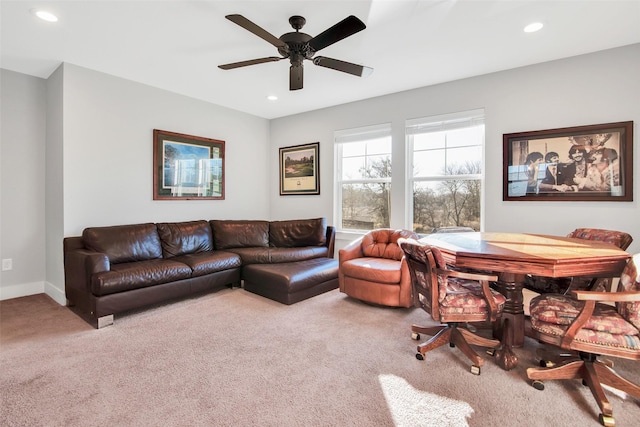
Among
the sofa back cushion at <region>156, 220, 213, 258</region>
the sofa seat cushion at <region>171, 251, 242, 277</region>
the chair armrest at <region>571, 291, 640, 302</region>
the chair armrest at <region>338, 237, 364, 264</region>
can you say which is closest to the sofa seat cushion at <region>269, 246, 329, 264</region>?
the sofa seat cushion at <region>171, 251, 242, 277</region>

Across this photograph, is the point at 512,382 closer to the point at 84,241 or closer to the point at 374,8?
the point at 374,8

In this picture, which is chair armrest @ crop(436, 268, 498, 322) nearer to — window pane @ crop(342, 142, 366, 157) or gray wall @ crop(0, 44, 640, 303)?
gray wall @ crop(0, 44, 640, 303)

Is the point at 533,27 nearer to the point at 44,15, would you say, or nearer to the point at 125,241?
the point at 44,15

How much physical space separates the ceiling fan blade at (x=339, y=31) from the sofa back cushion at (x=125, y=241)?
2.90 m

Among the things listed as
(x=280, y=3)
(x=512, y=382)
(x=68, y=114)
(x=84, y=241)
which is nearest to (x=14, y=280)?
(x=84, y=241)

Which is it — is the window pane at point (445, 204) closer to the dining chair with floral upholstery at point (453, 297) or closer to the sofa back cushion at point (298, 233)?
the sofa back cushion at point (298, 233)

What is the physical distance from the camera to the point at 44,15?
8.13 feet

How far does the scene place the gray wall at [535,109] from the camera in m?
2.96

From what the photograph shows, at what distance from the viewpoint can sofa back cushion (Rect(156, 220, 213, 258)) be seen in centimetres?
391

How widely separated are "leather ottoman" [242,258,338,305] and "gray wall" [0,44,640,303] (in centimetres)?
130

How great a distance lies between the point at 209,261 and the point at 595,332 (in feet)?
11.3

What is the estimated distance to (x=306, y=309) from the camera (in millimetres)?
3287

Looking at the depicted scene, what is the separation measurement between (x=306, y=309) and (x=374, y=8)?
9.29 feet

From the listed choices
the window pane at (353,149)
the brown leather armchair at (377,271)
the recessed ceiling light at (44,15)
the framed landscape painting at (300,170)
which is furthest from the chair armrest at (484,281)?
the recessed ceiling light at (44,15)
